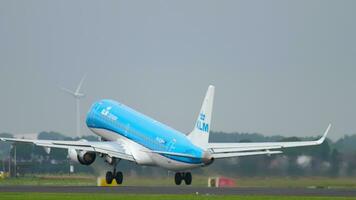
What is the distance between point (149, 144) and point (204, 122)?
768 cm

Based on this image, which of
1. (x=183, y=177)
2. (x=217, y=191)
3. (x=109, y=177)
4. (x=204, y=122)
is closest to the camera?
(x=217, y=191)

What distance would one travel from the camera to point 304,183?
89562 millimetres

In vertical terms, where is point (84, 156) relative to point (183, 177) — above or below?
above

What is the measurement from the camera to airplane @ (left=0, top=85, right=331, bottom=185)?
88.5 meters

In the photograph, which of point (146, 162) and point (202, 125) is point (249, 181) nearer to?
point (202, 125)

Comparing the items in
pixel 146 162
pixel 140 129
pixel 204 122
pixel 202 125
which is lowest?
pixel 146 162

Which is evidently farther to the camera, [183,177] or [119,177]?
[119,177]

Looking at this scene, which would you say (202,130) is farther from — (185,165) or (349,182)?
(349,182)

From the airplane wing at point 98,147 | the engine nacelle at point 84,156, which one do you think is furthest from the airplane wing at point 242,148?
the engine nacelle at point 84,156

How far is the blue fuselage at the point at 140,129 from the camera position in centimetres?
8988

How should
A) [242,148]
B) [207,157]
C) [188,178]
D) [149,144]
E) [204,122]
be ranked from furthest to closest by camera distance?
[149,144] → [188,178] → [242,148] → [204,122] → [207,157]

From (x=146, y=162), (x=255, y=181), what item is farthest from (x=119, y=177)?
(x=255, y=181)

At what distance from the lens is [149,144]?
309ft

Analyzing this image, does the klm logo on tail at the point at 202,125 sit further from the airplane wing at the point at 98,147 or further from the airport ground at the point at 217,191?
the airplane wing at the point at 98,147
